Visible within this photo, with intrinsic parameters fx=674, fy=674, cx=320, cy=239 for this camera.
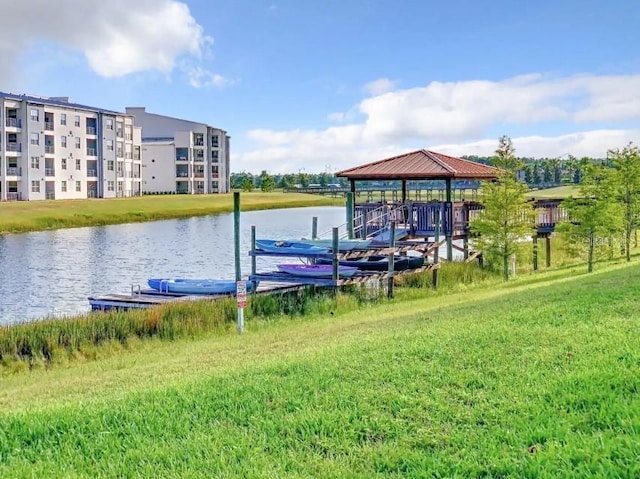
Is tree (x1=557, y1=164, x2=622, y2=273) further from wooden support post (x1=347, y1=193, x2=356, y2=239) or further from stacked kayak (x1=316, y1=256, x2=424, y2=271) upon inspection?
wooden support post (x1=347, y1=193, x2=356, y2=239)

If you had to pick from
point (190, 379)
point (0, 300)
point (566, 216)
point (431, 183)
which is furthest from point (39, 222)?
point (190, 379)

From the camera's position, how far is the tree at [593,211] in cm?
2122

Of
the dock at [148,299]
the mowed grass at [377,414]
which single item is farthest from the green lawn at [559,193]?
the mowed grass at [377,414]

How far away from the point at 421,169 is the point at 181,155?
78811 millimetres

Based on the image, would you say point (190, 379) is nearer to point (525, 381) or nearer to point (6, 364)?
point (525, 381)

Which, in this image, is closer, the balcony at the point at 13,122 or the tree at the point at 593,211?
the tree at the point at 593,211

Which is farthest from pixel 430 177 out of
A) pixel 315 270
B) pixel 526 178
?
pixel 526 178

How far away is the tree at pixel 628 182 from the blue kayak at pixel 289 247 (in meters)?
12.3

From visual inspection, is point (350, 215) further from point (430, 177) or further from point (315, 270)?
point (315, 270)

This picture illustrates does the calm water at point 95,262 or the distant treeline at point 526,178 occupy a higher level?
the distant treeline at point 526,178

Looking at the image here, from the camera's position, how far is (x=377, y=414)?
5043 mm

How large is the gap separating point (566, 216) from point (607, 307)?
64.6 feet

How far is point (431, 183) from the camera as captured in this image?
25.7 m

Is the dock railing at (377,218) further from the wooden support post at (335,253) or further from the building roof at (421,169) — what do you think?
the wooden support post at (335,253)
